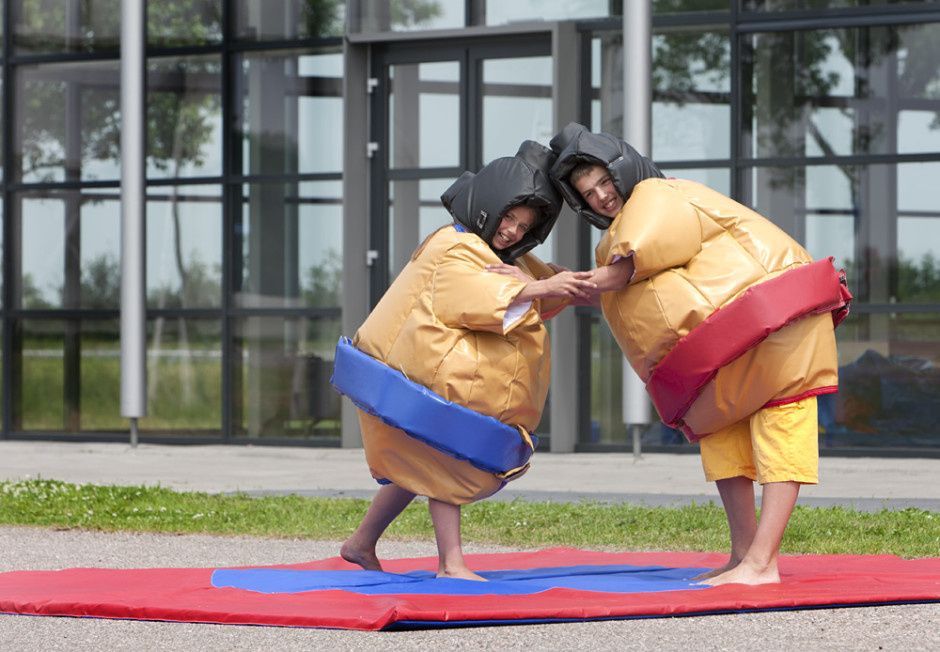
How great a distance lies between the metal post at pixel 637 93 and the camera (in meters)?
12.8

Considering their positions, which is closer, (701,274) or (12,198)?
(701,274)

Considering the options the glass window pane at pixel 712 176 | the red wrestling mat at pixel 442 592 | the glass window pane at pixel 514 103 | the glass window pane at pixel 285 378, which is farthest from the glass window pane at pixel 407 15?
the red wrestling mat at pixel 442 592

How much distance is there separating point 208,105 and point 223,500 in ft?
21.5

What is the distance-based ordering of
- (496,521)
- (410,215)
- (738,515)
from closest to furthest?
(738,515)
(496,521)
(410,215)

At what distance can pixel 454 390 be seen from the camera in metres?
5.99

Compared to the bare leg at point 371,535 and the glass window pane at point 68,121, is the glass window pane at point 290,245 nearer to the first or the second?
the glass window pane at point 68,121

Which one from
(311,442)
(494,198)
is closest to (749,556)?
(494,198)

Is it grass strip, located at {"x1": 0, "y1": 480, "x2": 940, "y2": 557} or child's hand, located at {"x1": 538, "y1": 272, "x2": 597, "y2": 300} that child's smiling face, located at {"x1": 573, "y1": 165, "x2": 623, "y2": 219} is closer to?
child's hand, located at {"x1": 538, "y1": 272, "x2": 597, "y2": 300}

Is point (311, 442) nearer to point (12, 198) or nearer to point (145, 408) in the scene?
point (145, 408)

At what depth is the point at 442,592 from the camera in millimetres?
5793

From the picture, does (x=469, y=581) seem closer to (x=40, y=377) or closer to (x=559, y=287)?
(x=559, y=287)

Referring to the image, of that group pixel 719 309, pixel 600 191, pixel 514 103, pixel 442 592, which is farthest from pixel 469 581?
pixel 514 103

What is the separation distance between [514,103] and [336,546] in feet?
23.9

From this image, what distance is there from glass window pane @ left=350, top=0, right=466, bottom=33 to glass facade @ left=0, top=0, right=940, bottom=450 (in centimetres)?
2
